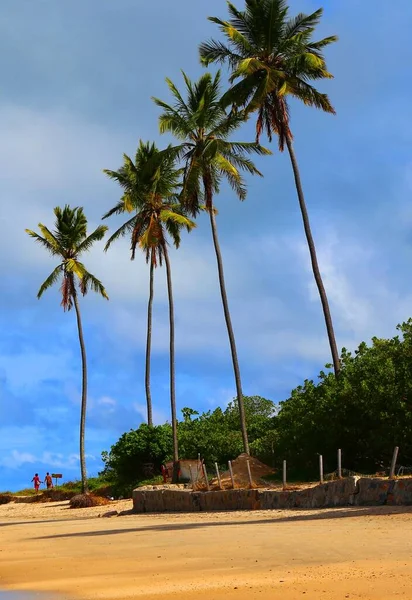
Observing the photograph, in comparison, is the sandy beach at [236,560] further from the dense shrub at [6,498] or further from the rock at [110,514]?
the dense shrub at [6,498]

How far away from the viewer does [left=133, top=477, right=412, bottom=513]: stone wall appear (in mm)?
16953

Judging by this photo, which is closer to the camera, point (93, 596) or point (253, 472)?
point (93, 596)

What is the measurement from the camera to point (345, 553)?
991 cm

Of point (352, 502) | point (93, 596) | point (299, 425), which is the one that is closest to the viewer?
point (93, 596)

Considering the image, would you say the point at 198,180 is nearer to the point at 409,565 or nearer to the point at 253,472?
the point at 253,472

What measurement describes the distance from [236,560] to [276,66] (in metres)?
24.5

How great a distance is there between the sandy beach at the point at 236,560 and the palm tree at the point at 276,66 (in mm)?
16145

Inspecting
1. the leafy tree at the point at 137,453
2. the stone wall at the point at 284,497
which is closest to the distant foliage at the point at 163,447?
the leafy tree at the point at 137,453

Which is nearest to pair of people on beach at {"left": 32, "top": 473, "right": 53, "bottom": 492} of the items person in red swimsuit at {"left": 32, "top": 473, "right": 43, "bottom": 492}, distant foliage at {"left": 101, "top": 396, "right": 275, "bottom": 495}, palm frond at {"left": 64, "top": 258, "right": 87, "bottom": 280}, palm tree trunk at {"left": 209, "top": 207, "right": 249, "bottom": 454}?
person in red swimsuit at {"left": 32, "top": 473, "right": 43, "bottom": 492}

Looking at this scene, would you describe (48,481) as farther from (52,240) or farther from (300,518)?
(300,518)

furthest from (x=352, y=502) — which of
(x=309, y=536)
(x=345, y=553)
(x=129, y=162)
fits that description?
(x=129, y=162)

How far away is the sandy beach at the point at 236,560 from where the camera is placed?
773 centimetres

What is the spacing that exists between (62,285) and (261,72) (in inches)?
840

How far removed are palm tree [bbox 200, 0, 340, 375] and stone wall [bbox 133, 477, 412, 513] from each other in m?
10.1
